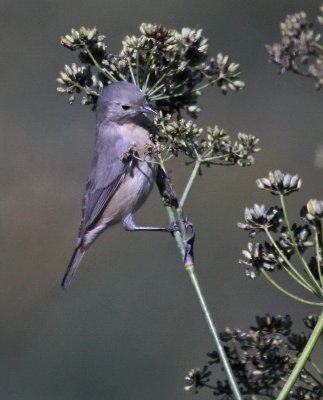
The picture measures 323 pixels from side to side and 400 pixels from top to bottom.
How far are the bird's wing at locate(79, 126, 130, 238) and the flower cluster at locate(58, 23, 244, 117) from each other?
115 cm

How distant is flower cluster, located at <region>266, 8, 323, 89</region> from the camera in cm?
309

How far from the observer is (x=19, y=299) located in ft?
34.2

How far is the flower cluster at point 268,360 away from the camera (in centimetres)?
297

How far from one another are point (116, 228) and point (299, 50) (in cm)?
904

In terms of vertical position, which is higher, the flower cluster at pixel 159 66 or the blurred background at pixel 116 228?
the blurred background at pixel 116 228

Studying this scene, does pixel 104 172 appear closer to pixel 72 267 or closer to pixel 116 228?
pixel 72 267

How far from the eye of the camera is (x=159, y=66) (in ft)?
12.7

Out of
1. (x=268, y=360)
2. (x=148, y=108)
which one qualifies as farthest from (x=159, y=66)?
(x=268, y=360)

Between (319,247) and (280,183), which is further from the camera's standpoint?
(280,183)

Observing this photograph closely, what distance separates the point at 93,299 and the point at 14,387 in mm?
1663

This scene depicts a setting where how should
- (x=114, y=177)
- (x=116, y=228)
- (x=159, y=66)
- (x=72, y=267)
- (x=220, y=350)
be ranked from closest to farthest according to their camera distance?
(x=220, y=350), (x=159, y=66), (x=114, y=177), (x=72, y=267), (x=116, y=228)

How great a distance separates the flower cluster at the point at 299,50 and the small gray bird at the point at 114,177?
1.69 meters

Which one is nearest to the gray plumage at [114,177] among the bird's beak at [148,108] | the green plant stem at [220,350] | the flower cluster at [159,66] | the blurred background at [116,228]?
the bird's beak at [148,108]

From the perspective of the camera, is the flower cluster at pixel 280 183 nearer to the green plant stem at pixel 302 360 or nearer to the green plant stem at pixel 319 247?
the green plant stem at pixel 319 247
